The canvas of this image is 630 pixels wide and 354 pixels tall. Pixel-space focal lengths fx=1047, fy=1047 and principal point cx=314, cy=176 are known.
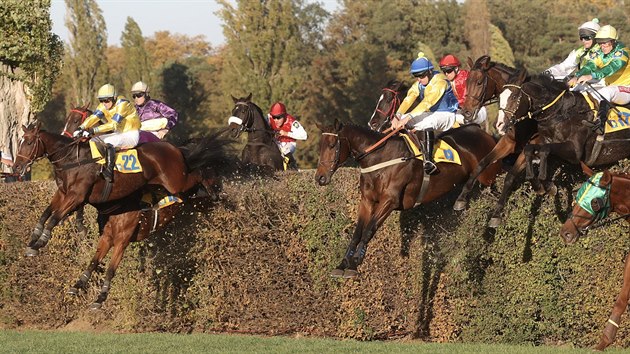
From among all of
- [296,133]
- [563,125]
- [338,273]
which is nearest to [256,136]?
[296,133]

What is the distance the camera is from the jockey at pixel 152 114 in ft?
44.7

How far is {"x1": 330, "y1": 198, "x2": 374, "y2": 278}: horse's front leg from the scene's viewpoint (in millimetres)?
10055

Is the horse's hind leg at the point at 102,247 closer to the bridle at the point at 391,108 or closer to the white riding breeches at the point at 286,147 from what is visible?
the white riding breeches at the point at 286,147

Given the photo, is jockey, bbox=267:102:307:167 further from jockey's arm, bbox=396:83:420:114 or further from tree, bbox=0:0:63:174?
tree, bbox=0:0:63:174

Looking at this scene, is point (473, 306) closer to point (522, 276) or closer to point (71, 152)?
point (522, 276)

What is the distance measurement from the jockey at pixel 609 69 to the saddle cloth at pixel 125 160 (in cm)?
507

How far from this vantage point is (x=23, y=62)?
18.0 metres

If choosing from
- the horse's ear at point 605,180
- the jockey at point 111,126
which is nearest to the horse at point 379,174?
the horse's ear at point 605,180

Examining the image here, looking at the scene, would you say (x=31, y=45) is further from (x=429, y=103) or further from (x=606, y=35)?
(x=606, y=35)

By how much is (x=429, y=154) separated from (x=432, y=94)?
2.80 feet

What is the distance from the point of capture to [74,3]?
34.8 metres

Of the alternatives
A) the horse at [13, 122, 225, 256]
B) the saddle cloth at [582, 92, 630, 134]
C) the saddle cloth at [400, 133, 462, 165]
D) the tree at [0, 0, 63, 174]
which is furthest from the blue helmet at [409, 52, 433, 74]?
the tree at [0, 0, 63, 174]

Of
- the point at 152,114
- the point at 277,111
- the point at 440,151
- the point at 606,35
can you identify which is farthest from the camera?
the point at 277,111

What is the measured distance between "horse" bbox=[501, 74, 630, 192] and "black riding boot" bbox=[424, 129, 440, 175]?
3.30 feet
